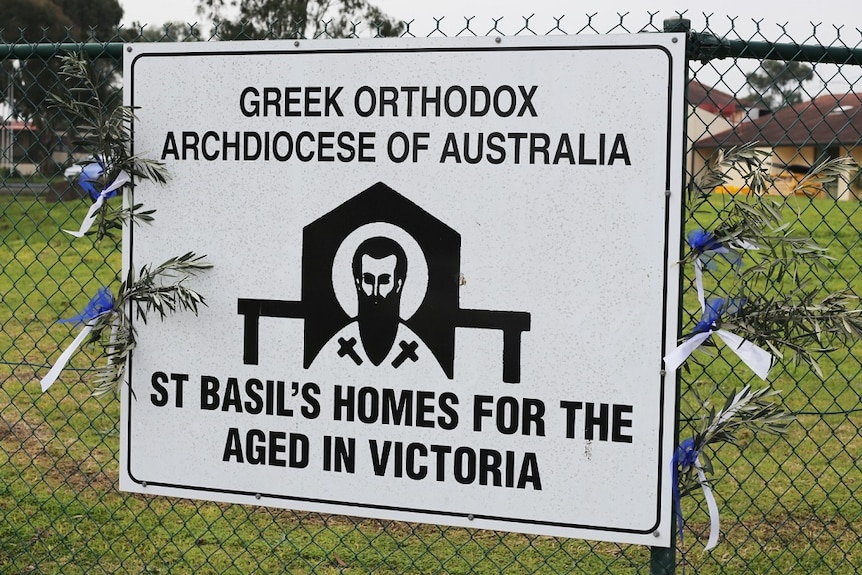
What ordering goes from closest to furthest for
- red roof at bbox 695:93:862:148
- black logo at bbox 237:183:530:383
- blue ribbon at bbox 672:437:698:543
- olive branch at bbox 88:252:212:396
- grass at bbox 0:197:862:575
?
blue ribbon at bbox 672:437:698:543, black logo at bbox 237:183:530:383, olive branch at bbox 88:252:212:396, red roof at bbox 695:93:862:148, grass at bbox 0:197:862:575

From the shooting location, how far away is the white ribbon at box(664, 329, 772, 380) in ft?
8.43

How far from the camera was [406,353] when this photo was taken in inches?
112

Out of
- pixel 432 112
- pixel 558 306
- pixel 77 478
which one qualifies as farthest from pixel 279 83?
pixel 77 478

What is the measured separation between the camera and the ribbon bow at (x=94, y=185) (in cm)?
304

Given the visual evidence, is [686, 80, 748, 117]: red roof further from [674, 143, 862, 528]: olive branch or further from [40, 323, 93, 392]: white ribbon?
[40, 323, 93, 392]: white ribbon

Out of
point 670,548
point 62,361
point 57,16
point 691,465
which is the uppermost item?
point 57,16

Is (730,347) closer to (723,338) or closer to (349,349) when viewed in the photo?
(723,338)

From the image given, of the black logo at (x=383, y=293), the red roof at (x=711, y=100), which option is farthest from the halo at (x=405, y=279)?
the red roof at (x=711, y=100)

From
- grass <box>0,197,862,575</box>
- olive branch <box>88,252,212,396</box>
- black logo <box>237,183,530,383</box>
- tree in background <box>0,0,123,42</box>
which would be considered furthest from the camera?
tree in background <box>0,0,123,42</box>

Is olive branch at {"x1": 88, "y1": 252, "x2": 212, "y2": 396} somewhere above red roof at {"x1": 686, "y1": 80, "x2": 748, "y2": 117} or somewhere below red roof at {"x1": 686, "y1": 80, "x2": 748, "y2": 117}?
below

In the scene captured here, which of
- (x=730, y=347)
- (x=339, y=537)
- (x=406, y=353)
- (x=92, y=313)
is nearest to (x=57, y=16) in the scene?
(x=339, y=537)

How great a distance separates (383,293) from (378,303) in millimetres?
33

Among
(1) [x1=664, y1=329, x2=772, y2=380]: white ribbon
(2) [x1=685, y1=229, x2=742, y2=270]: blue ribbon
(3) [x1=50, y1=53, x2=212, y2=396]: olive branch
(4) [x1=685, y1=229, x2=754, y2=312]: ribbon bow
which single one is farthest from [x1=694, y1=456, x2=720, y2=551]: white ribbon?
(3) [x1=50, y1=53, x2=212, y2=396]: olive branch

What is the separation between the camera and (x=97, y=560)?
12.5 ft
